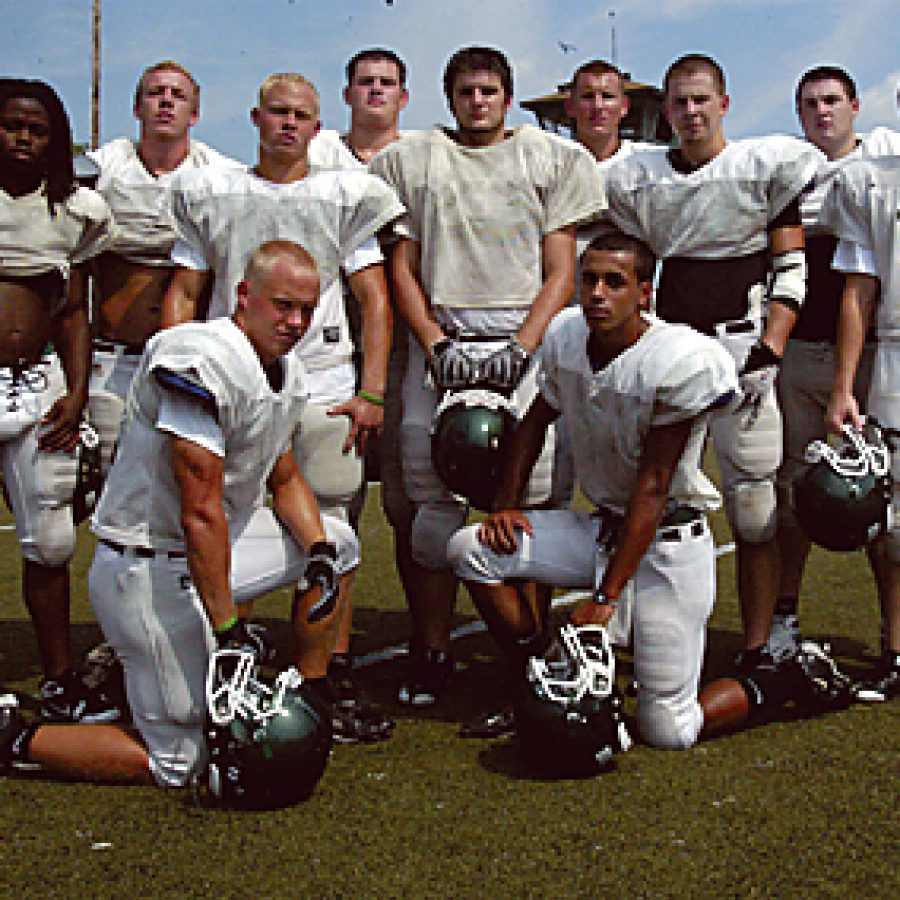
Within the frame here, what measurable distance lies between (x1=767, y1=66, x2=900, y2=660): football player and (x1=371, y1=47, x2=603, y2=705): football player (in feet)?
3.05

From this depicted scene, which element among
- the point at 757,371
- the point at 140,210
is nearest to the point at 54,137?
the point at 140,210

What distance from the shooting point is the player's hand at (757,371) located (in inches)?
173

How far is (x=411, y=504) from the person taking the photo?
486cm

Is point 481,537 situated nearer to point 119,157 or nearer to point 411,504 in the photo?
point 411,504

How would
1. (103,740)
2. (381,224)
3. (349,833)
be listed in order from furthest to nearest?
(381,224) < (103,740) < (349,833)

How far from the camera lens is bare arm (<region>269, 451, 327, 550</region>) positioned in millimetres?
3814

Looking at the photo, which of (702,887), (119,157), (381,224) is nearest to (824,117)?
(381,224)

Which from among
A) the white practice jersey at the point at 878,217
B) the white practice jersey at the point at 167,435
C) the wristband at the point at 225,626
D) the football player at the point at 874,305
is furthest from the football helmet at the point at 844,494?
the wristband at the point at 225,626

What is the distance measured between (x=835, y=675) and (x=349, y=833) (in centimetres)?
183

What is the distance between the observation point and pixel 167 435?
3396mm

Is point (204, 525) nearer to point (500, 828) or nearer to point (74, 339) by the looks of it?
point (500, 828)

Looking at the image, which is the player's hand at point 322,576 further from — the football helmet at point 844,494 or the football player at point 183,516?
the football helmet at point 844,494

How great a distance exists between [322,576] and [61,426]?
1207mm

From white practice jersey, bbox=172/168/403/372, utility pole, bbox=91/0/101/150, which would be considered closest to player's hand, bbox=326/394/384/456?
white practice jersey, bbox=172/168/403/372
